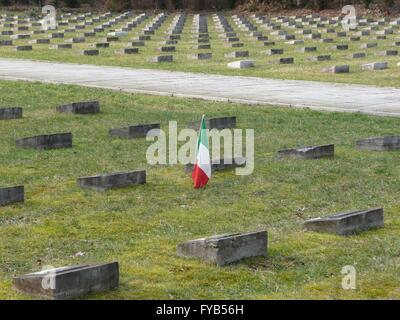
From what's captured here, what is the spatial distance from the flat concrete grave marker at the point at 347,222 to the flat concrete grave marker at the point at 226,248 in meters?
1.09

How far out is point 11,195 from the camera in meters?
11.5

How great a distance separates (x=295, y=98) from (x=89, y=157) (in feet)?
27.3

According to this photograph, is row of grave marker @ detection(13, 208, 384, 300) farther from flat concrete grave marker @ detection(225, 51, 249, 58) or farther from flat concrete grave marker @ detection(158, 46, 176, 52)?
flat concrete grave marker @ detection(158, 46, 176, 52)

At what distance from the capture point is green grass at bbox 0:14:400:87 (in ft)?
90.8

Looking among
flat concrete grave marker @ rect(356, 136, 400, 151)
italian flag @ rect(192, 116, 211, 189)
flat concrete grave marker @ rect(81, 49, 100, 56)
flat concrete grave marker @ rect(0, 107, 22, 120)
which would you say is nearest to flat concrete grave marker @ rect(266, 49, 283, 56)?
flat concrete grave marker @ rect(81, 49, 100, 56)

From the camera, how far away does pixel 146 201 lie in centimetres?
1194

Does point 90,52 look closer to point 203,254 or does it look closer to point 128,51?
point 128,51

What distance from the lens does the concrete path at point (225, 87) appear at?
2152 centimetres

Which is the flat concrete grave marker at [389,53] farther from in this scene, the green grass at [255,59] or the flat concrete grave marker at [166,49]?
the flat concrete grave marker at [166,49]

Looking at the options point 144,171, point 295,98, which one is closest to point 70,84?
point 295,98

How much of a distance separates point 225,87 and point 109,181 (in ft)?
41.3

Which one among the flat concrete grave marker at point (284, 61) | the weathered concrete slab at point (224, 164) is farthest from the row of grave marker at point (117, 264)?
the flat concrete grave marker at point (284, 61)

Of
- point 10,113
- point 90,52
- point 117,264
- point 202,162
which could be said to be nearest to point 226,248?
point 117,264

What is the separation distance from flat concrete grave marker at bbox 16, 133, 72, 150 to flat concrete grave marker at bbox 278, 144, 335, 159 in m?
3.34
